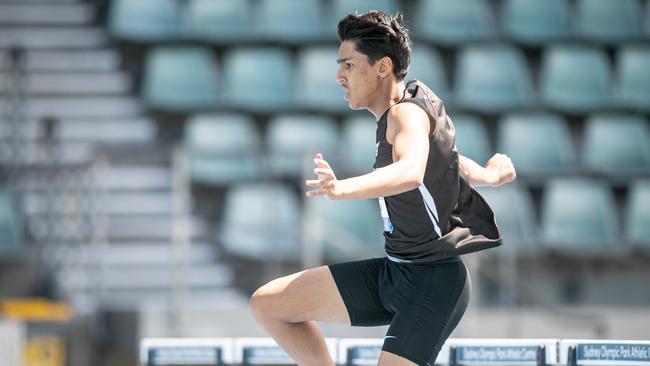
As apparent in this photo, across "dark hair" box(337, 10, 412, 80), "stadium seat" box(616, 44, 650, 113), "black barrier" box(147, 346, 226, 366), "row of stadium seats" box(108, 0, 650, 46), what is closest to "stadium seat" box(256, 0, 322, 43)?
"row of stadium seats" box(108, 0, 650, 46)

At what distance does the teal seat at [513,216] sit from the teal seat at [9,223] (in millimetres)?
3214

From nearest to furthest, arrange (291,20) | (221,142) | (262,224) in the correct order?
(262,224) < (221,142) < (291,20)

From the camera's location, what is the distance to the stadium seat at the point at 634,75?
36.1 ft

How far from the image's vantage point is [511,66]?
420 inches

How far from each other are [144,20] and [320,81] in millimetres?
1607

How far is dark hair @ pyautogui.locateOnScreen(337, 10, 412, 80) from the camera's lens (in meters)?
3.57

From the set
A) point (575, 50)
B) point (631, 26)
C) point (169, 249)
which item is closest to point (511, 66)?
point (575, 50)

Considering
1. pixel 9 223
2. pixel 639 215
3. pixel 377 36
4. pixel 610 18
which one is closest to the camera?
pixel 377 36

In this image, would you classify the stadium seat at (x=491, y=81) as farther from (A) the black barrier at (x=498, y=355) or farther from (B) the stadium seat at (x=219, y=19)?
(A) the black barrier at (x=498, y=355)

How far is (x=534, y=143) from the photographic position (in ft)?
33.7

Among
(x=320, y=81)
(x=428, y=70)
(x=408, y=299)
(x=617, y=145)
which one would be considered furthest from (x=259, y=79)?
(x=408, y=299)

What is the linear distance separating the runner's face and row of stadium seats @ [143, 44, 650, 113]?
6028 mm

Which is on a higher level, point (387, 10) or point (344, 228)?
point (387, 10)

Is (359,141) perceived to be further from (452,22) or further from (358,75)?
(358,75)
